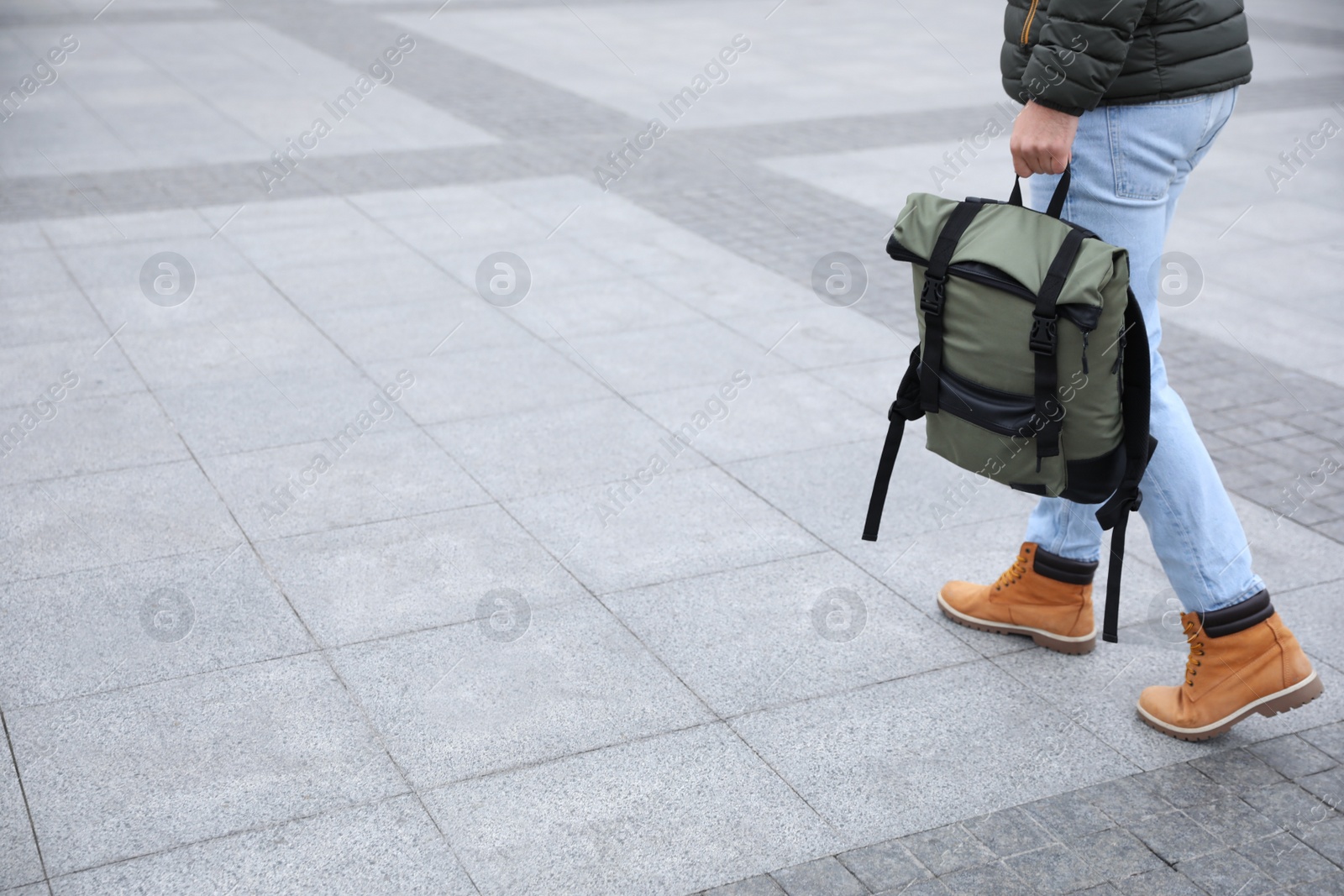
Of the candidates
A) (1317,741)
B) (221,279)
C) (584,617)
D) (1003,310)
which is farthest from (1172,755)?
(221,279)

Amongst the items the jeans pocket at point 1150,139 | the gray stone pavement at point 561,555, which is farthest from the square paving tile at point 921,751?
the jeans pocket at point 1150,139

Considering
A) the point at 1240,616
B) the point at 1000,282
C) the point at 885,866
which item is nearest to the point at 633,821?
the point at 885,866

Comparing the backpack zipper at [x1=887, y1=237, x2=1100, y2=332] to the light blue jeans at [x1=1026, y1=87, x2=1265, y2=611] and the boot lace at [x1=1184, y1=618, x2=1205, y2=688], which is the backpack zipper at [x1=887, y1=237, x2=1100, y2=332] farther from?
the boot lace at [x1=1184, y1=618, x2=1205, y2=688]

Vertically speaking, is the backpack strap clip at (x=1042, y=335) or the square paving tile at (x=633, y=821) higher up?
the backpack strap clip at (x=1042, y=335)

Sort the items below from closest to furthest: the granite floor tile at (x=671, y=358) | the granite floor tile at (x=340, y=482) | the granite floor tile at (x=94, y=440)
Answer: the granite floor tile at (x=340, y=482) < the granite floor tile at (x=94, y=440) < the granite floor tile at (x=671, y=358)

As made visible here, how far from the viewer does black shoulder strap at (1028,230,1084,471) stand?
2.98m

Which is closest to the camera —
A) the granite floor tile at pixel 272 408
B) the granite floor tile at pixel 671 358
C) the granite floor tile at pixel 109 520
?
the granite floor tile at pixel 109 520

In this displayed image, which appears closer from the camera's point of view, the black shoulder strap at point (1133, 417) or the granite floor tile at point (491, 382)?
the black shoulder strap at point (1133, 417)

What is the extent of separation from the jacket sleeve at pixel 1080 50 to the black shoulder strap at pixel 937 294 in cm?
34

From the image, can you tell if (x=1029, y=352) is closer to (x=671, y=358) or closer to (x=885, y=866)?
(x=885, y=866)

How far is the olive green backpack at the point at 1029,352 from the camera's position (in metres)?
3.01

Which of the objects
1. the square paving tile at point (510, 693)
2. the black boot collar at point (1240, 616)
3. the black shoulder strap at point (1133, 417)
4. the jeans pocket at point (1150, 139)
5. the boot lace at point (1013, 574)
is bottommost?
the square paving tile at point (510, 693)

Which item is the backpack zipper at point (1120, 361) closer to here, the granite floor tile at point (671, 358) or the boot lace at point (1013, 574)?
the boot lace at point (1013, 574)

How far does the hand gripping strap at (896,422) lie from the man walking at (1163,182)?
20.5 inches
